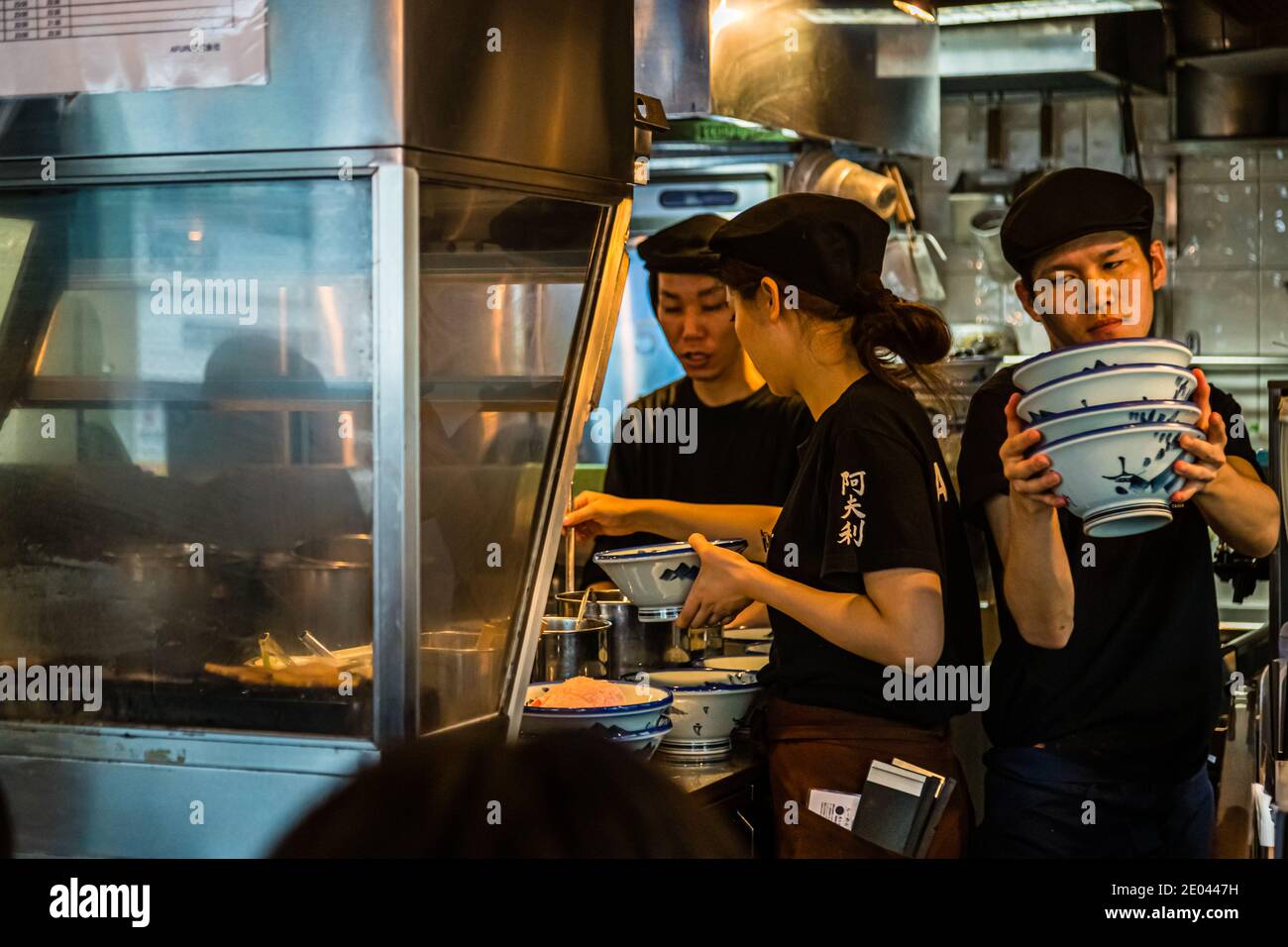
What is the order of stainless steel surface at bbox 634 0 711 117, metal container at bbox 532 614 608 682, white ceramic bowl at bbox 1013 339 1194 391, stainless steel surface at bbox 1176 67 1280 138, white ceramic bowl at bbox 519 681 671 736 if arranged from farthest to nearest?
stainless steel surface at bbox 1176 67 1280 138, stainless steel surface at bbox 634 0 711 117, metal container at bbox 532 614 608 682, white ceramic bowl at bbox 519 681 671 736, white ceramic bowl at bbox 1013 339 1194 391

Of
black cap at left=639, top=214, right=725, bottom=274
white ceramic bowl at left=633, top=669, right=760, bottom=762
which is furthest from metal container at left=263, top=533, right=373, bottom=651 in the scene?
black cap at left=639, top=214, right=725, bottom=274

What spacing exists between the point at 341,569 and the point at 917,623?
84cm

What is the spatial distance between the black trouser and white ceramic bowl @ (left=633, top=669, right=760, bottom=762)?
0.41 metres

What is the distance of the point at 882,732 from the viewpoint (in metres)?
2.10

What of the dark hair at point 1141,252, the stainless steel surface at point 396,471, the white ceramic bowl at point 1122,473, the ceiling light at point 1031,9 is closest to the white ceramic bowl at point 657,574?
the dark hair at point 1141,252

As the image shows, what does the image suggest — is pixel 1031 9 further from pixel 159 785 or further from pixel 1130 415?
pixel 159 785

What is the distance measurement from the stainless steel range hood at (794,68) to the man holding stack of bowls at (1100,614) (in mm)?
1475

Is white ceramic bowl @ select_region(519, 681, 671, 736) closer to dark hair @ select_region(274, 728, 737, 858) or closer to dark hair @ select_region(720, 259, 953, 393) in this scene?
dark hair @ select_region(720, 259, 953, 393)

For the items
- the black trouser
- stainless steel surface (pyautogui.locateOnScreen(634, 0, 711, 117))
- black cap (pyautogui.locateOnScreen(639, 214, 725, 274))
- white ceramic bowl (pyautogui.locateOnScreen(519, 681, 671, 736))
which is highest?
stainless steel surface (pyautogui.locateOnScreen(634, 0, 711, 117))

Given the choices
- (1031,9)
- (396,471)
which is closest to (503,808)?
(396,471)

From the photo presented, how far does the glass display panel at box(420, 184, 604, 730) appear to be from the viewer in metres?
1.52

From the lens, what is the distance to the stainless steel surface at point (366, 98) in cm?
143

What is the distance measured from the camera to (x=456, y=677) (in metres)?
1.57

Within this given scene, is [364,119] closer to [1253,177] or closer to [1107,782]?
[1107,782]
